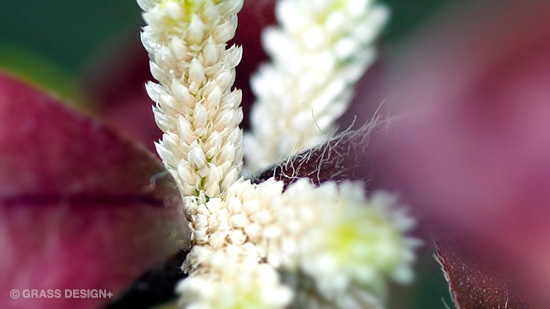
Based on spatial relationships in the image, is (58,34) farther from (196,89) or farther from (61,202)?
(61,202)

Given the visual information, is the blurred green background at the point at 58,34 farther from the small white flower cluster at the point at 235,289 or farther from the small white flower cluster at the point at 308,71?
the small white flower cluster at the point at 235,289

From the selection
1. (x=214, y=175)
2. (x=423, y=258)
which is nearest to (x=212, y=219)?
(x=214, y=175)

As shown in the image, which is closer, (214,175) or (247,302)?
(247,302)

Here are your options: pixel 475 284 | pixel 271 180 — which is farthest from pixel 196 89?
pixel 475 284

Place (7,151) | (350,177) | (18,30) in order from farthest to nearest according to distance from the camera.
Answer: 1. (18,30)
2. (350,177)
3. (7,151)

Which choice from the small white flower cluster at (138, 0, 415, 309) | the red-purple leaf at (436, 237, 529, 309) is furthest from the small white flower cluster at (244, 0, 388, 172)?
the red-purple leaf at (436, 237, 529, 309)

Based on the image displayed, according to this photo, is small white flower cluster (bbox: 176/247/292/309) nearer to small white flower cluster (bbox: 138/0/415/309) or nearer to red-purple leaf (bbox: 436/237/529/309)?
small white flower cluster (bbox: 138/0/415/309)

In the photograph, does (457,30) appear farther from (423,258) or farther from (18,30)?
(18,30)
